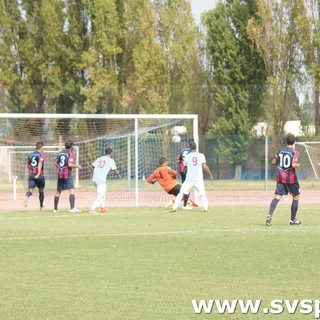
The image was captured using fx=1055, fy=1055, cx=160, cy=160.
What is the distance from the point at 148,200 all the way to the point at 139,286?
2260 cm

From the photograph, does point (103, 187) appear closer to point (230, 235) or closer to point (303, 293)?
point (230, 235)

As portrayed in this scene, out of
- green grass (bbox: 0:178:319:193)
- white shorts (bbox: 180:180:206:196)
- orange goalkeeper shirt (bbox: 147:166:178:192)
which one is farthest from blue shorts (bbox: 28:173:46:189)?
green grass (bbox: 0:178:319:193)

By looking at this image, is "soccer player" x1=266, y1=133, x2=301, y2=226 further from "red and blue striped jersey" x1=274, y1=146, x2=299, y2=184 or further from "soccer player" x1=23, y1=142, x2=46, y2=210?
"soccer player" x1=23, y1=142, x2=46, y2=210

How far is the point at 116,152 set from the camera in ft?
126

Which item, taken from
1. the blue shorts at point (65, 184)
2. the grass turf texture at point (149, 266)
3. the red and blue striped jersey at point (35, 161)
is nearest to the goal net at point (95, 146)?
the red and blue striped jersey at point (35, 161)

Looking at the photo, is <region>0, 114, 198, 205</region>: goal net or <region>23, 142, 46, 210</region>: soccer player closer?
<region>23, 142, 46, 210</region>: soccer player

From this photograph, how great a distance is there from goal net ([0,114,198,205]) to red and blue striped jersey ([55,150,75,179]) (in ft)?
18.0

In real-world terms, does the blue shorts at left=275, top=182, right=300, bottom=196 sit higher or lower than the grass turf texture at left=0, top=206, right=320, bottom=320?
higher

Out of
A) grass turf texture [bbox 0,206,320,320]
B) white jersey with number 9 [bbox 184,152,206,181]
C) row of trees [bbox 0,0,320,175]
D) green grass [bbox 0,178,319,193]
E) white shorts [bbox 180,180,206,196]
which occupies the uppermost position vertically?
row of trees [bbox 0,0,320,175]

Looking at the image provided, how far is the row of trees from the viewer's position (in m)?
53.4

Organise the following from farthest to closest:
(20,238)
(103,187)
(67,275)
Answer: (103,187) < (20,238) < (67,275)

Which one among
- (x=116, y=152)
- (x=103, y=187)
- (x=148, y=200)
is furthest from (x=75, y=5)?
(x=103, y=187)

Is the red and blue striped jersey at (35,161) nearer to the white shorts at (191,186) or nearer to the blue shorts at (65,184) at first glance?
the blue shorts at (65,184)

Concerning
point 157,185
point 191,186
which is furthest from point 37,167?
point 157,185
